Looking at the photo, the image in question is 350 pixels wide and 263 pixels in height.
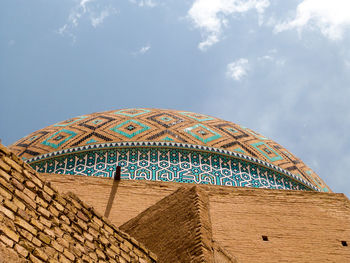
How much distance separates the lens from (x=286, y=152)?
25.0 feet

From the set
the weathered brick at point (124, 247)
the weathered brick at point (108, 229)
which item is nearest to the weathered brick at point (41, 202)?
the weathered brick at point (108, 229)

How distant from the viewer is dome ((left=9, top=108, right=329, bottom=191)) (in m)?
6.29

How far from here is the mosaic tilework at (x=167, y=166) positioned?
20.3ft

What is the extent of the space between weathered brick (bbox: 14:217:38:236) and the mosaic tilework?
3813mm

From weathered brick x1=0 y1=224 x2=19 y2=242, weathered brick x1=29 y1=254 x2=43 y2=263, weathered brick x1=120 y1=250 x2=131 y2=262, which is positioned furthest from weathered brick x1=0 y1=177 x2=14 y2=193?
weathered brick x1=120 y1=250 x2=131 y2=262

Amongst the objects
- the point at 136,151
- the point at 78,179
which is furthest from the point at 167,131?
the point at 78,179

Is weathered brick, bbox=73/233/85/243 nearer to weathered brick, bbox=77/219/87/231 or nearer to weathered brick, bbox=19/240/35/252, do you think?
weathered brick, bbox=77/219/87/231

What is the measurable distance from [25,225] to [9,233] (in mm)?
131

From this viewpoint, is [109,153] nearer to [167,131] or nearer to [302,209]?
[167,131]

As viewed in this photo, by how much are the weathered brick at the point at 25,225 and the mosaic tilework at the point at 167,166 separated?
12.5 ft

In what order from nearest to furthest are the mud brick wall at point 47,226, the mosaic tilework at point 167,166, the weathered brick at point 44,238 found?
the mud brick wall at point 47,226 < the weathered brick at point 44,238 < the mosaic tilework at point 167,166

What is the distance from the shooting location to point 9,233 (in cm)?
209

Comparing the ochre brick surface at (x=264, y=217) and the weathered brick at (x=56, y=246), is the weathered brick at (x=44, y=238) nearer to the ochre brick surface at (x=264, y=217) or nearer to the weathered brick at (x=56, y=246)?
the weathered brick at (x=56, y=246)

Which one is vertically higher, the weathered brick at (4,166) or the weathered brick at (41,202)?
the weathered brick at (4,166)
